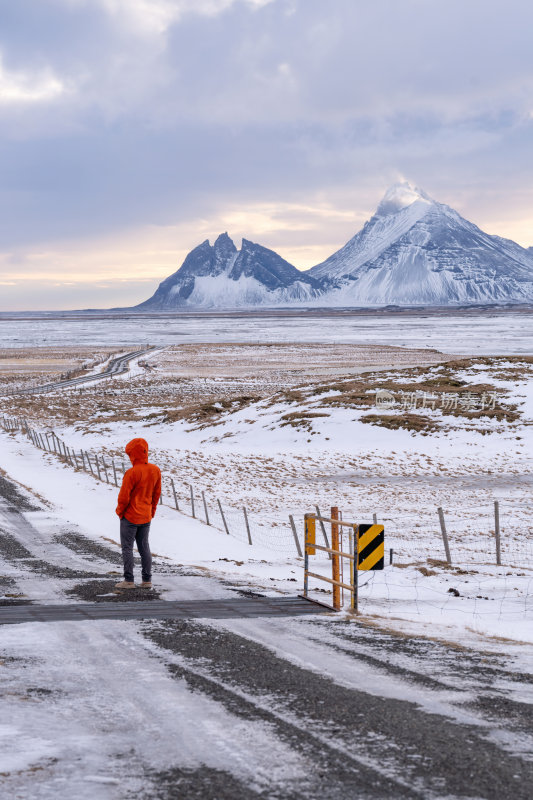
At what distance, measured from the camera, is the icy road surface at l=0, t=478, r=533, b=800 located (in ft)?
17.0

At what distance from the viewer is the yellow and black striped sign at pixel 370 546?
11109 mm

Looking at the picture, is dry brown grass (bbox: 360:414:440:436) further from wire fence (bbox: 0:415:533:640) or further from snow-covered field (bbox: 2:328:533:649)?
wire fence (bbox: 0:415:533:640)

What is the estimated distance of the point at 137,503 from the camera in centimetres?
1197

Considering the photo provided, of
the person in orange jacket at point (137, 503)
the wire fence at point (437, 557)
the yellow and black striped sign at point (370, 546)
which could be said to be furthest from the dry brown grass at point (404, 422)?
the person in orange jacket at point (137, 503)

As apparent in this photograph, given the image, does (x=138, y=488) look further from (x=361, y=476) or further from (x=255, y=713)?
(x=361, y=476)

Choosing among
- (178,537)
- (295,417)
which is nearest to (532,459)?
(295,417)

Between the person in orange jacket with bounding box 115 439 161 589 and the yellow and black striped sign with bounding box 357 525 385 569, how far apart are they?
333cm

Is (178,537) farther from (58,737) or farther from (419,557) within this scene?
(58,737)

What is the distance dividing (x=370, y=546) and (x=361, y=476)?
2201 cm

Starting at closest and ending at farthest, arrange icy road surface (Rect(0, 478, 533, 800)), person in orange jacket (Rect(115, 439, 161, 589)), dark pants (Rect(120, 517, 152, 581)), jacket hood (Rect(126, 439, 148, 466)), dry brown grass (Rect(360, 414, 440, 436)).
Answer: icy road surface (Rect(0, 478, 533, 800)), jacket hood (Rect(126, 439, 148, 466)), person in orange jacket (Rect(115, 439, 161, 589)), dark pants (Rect(120, 517, 152, 581)), dry brown grass (Rect(360, 414, 440, 436))

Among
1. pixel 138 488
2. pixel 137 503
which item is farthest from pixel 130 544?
pixel 138 488

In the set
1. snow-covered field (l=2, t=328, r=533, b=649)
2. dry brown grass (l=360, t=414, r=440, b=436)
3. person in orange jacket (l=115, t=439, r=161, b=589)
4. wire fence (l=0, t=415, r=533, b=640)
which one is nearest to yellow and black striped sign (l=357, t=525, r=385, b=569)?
wire fence (l=0, t=415, r=533, b=640)

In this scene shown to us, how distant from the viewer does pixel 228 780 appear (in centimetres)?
515

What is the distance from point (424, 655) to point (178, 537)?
1242 centimetres
